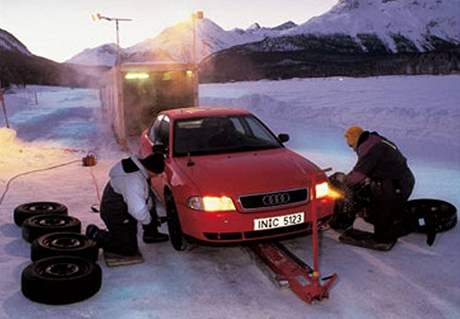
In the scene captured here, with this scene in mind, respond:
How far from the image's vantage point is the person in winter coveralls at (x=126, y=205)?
525 centimetres

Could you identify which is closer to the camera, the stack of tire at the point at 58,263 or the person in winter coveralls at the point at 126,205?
the stack of tire at the point at 58,263

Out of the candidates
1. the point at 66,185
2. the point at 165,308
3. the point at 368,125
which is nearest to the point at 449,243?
the point at 165,308

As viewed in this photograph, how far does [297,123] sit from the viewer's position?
732 inches

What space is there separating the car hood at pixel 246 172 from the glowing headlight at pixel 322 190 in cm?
18

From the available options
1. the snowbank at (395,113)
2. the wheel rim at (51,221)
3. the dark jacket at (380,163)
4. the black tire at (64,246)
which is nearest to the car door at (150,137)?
the wheel rim at (51,221)

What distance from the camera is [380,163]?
5.64 m

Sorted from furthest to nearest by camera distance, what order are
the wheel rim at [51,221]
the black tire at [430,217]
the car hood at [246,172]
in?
the wheel rim at [51,221] → the black tire at [430,217] → the car hood at [246,172]

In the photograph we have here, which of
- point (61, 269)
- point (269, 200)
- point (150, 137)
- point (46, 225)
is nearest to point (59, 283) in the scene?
point (61, 269)

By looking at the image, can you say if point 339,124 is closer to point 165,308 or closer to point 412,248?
point 412,248

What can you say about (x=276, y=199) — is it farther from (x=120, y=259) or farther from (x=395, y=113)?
(x=395, y=113)

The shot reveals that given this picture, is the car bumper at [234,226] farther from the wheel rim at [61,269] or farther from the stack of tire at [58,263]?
the wheel rim at [61,269]

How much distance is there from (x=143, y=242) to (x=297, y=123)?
1320cm

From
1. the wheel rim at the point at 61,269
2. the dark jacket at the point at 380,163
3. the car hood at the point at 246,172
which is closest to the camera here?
the wheel rim at the point at 61,269

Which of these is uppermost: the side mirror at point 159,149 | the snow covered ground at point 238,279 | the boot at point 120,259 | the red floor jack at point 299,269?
the side mirror at point 159,149
